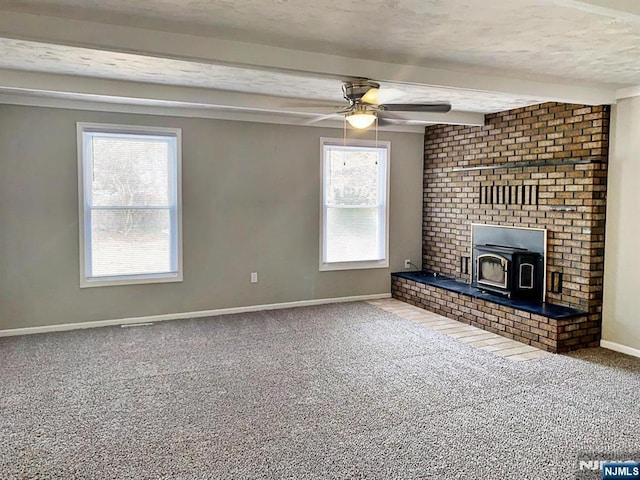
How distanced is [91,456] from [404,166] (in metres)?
5.39

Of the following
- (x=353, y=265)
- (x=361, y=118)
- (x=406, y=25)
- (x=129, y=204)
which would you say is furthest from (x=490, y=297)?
(x=129, y=204)

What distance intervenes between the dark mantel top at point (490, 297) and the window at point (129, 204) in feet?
10.3

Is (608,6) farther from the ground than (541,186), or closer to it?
farther from the ground

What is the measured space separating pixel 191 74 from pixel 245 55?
1027 mm

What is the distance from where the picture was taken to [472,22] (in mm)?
2910

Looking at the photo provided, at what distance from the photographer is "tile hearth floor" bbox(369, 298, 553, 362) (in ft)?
15.2

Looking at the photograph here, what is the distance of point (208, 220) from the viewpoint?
5930 millimetres

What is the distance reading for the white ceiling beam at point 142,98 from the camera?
416 centimetres

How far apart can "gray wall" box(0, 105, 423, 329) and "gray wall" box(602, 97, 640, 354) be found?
278cm

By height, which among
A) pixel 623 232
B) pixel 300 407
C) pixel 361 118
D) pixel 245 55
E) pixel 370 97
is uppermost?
pixel 245 55

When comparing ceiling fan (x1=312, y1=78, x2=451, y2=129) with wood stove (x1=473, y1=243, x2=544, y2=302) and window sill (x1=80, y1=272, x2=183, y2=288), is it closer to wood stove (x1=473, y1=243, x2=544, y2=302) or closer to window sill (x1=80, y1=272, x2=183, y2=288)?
wood stove (x1=473, y1=243, x2=544, y2=302)

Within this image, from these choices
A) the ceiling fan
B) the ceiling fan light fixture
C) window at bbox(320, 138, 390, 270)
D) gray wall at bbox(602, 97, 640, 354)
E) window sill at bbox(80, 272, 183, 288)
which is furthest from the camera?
window at bbox(320, 138, 390, 270)

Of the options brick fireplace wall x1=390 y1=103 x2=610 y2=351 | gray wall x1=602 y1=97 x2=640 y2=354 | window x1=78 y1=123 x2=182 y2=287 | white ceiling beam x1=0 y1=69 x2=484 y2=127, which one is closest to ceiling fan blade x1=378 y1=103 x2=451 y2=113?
white ceiling beam x1=0 y1=69 x2=484 y2=127

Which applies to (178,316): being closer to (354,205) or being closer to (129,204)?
(129,204)
